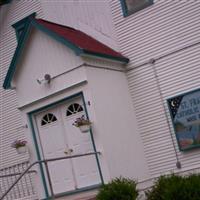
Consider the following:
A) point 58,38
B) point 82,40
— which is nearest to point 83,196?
point 58,38

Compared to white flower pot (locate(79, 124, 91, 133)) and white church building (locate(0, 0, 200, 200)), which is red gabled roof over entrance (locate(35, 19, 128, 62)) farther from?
white flower pot (locate(79, 124, 91, 133))

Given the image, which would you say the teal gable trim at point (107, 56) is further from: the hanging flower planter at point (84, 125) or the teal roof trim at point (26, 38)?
the hanging flower planter at point (84, 125)

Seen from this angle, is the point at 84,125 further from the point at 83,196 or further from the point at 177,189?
the point at 177,189

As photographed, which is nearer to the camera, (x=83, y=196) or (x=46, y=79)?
(x=83, y=196)

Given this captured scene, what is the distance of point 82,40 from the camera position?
14.0 meters

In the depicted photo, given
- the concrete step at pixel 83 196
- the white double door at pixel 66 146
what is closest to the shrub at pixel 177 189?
the concrete step at pixel 83 196

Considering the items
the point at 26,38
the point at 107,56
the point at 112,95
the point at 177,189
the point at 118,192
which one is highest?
the point at 26,38

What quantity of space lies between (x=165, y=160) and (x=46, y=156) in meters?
3.12

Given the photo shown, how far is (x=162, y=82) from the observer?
544 inches

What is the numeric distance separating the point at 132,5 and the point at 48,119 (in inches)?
150

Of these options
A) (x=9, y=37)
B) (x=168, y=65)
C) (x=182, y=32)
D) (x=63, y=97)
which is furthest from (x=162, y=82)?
(x=9, y=37)

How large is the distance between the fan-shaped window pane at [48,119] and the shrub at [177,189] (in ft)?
13.6

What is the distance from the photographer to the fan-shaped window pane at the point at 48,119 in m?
14.2

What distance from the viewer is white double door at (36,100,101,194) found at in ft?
43.4
